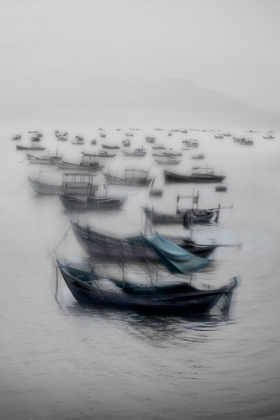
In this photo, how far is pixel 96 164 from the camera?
4781 cm

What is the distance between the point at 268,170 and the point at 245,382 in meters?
47.2

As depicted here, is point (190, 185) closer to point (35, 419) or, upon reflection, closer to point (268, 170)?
point (268, 170)

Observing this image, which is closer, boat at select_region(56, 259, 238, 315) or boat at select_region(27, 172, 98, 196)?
boat at select_region(56, 259, 238, 315)

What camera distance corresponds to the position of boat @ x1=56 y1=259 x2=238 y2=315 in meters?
16.2

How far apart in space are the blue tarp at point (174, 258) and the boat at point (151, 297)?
5.25 feet

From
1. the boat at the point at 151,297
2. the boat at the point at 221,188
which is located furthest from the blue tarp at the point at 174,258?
the boat at the point at 221,188

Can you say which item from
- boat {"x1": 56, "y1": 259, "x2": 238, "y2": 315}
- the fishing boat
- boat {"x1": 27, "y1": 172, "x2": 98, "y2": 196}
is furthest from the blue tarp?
boat {"x1": 27, "y1": 172, "x2": 98, "y2": 196}

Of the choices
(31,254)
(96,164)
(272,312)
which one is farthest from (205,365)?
(96,164)

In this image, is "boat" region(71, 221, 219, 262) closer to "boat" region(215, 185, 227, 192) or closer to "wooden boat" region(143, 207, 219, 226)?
"wooden boat" region(143, 207, 219, 226)

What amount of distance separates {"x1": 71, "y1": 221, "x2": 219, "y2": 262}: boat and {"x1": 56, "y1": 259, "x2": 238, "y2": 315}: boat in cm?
374

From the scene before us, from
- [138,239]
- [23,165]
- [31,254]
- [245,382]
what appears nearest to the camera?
[245,382]

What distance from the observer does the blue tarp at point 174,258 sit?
60.3ft

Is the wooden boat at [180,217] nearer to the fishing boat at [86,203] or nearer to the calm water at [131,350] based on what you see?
the calm water at [131,350]

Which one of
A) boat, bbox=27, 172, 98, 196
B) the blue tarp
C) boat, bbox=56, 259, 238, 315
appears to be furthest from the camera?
boat, bbox=27, 172, 98, 196
